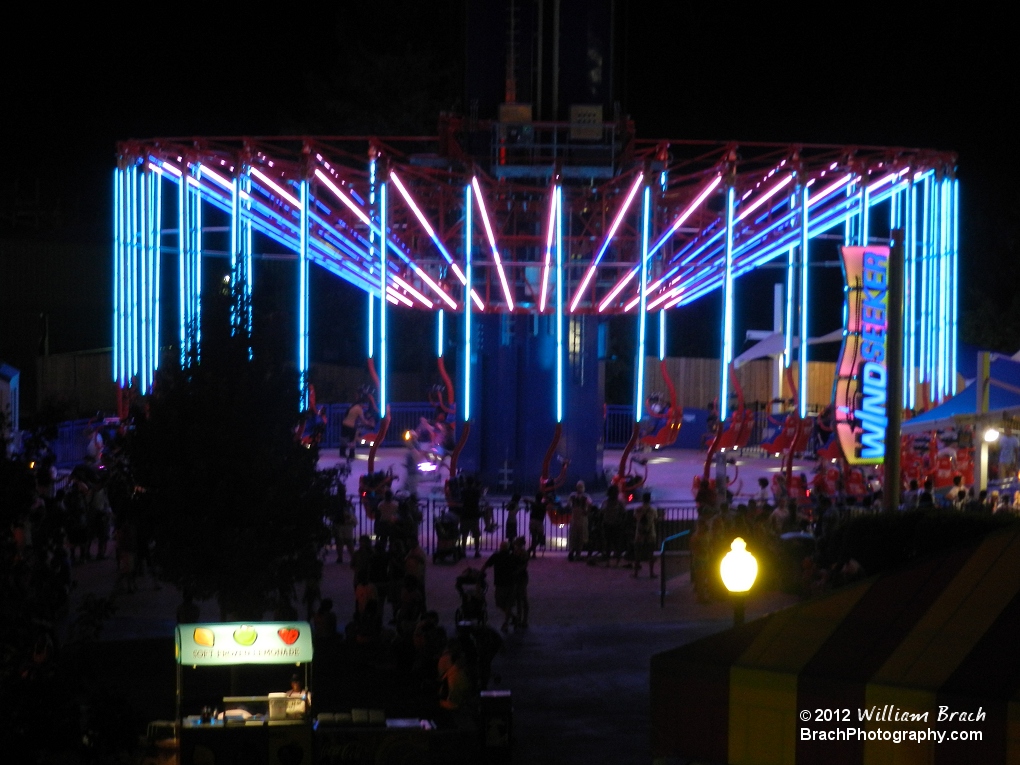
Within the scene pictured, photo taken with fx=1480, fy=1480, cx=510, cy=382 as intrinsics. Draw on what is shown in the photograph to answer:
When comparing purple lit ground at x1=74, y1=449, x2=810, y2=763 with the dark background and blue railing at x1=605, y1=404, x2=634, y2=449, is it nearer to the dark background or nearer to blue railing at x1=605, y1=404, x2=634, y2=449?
blue railing at x1=605, y1=404, x2=634, y2=449

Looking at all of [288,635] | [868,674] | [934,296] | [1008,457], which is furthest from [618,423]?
[868,674]

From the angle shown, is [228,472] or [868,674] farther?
[228,472]

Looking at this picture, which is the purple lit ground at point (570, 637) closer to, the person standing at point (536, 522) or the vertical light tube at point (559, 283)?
the person standing at point (536, 522)

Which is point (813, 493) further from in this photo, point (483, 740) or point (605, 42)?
point (483, 740)

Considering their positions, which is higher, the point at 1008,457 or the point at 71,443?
the point at 1008,457

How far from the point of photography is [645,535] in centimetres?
1961

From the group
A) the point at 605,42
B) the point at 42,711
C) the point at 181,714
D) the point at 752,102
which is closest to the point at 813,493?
the point at 605,42

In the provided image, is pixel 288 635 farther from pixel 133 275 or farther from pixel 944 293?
pixel 944 293

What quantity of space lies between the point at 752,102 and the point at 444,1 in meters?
12.4

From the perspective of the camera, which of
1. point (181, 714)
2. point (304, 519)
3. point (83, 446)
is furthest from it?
point (83, 446)

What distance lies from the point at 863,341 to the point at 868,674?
1310 cm

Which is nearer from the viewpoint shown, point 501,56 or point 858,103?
point 501,56

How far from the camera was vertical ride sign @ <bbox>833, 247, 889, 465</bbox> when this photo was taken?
19328 mm

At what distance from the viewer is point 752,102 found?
171 ft
